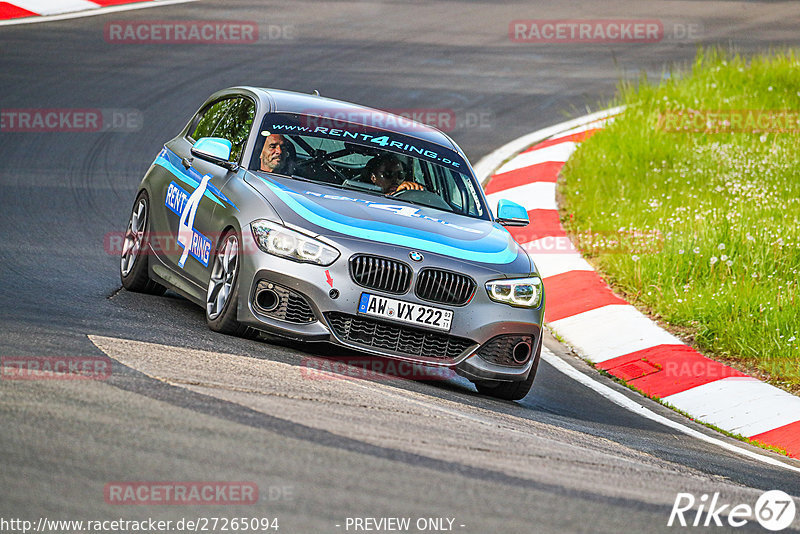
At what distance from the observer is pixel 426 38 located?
64.1 feet

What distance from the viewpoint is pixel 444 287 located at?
22.9ft

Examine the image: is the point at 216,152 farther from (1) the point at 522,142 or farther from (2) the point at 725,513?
(1) the point at 522,142

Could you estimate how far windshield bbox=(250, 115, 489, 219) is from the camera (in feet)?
25.9

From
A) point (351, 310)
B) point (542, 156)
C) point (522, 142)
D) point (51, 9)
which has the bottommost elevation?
point (351, 310)

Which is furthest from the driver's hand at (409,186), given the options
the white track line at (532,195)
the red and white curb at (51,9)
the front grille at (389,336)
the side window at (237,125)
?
the red and white curb at (51,9)

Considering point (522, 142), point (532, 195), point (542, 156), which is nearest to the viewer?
point (532, 195)

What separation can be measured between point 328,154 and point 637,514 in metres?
4.03

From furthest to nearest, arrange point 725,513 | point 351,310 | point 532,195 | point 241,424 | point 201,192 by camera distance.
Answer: point 532,195 < point 201,192 < point 351,310 < point 725,513 < point 241,424

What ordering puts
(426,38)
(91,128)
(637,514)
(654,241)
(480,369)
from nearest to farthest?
1. (637,514)
2. (480,369)
3. (654,241)
4. (91,128)
5. (426,38)

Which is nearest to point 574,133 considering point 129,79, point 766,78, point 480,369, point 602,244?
point 766,78

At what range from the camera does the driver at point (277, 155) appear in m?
7.83

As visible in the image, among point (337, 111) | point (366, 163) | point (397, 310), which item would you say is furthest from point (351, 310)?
point (337, 111)

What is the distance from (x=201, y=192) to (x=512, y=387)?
238 centimetres

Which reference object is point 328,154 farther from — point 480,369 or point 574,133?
point 574,133
